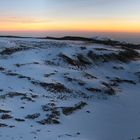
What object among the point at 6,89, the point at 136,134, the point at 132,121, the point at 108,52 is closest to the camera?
the point at 136,134

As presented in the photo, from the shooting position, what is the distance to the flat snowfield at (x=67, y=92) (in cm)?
2547

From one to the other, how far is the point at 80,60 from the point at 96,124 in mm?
17178

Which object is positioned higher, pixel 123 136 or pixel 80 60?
pixel 80 60

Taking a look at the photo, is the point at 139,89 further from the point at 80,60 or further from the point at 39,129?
the point at 39,129

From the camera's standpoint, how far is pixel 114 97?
114 feet

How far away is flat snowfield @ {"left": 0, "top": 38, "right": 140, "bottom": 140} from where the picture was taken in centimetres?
2547

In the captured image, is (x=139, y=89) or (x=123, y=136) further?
(x=139, y=89)

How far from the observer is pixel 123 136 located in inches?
1016

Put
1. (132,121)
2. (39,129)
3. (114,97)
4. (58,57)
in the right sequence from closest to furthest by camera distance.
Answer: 1. (39,129)
2. (132,121)
3. (114,97)
4. (58,57)

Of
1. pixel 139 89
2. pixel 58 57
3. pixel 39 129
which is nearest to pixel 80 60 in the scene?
pixel 58 57

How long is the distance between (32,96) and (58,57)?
13348mm

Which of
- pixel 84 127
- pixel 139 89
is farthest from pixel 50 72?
pixel 84 127

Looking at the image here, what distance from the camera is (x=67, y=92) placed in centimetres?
3347

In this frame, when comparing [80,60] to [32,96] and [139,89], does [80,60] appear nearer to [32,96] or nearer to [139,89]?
[139,89]
